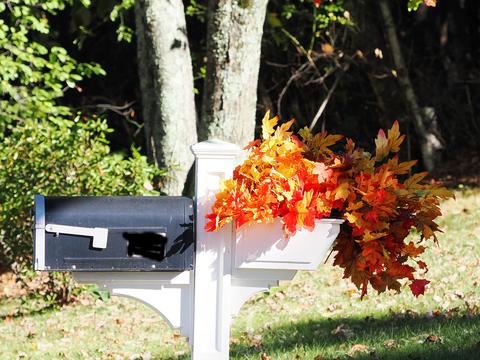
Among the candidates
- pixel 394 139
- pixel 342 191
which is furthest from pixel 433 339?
pixel 342 191

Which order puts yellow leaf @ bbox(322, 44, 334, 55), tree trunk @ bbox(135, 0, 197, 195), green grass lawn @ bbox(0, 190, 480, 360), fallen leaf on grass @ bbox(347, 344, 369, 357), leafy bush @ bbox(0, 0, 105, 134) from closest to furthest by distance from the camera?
1. fallen leaf on grass @ bbox(347, 344, 369, 357)
2. green grass lawn @ bbox(0, 190, 480, 360)
3. tree trunk @ bbox(135, 0, 197, 195)
4. leafy bush @ bbox(0, 0, 105, 134)
5. yellow leaf @ bbox(322, 44, 334, 55)

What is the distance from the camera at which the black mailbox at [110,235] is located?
336 cm

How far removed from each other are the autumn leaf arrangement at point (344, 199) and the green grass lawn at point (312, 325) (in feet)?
4.49

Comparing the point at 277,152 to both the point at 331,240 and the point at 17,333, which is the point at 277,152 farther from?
the point at 17,333

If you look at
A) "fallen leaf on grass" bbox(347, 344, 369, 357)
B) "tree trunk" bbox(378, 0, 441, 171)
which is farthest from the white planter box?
"tree trunk" bbox(378, 0, 441, 171)

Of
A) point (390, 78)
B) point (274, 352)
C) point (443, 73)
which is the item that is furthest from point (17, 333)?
point (443, 73)

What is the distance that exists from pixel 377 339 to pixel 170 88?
3.82 meters

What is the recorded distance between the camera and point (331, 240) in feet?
11.2

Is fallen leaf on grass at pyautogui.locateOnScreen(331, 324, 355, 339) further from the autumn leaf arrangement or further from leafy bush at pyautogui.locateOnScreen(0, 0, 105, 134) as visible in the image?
leafy bush at pyautogui.locateOnScreen(0, 0, 105, 134)

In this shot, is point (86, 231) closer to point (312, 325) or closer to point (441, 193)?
point (441, 193)

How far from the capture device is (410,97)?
12.6 meters

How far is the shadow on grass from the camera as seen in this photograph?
15.8 feet

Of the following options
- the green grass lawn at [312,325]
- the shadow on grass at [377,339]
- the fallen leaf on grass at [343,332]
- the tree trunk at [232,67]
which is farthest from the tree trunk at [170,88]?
the fallen leaf on grass at [343,332]

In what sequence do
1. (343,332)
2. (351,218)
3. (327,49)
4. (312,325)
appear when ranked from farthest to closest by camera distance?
(327,49)
(312,325)
(343,332)
(351,218)
